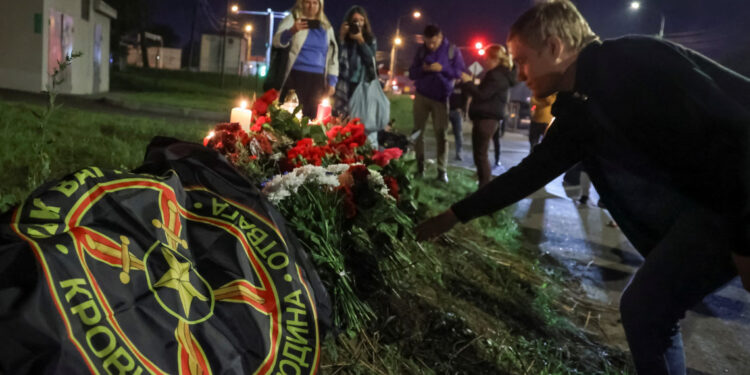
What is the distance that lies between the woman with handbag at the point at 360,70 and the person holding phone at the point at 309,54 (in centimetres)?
24

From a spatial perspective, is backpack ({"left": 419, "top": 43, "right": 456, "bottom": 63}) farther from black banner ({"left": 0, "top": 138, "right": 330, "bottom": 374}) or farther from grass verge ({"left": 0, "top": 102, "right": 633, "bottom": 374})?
black banner ({"left": 0, "top": 138, "right": 330, "bottom": 374})

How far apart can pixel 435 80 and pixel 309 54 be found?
6.43ft

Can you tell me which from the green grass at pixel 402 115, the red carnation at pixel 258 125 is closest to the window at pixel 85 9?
the green grass at pixel 402 115

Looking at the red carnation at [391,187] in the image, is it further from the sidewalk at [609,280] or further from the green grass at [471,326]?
the sidewalk at [609,280]

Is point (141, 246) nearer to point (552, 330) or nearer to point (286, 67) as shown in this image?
point (552, 330)

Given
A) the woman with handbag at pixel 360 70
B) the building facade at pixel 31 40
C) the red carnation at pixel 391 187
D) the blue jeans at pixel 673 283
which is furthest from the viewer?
the building facade at pixel 31 40

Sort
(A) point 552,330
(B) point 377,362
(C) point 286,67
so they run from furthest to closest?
(C) point 286,67 → (A) point 552,330 → (B) point 377,362

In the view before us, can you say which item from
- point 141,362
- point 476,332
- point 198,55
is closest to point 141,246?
point 141,362

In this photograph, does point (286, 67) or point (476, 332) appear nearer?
point (476, 332)

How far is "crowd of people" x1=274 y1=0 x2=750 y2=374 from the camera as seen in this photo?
5.09ft

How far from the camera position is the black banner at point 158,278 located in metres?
1.29

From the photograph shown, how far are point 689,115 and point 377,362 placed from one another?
1.49 m

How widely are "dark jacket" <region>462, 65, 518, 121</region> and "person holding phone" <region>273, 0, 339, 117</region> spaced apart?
169 centimetres

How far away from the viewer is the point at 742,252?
1485 mm
